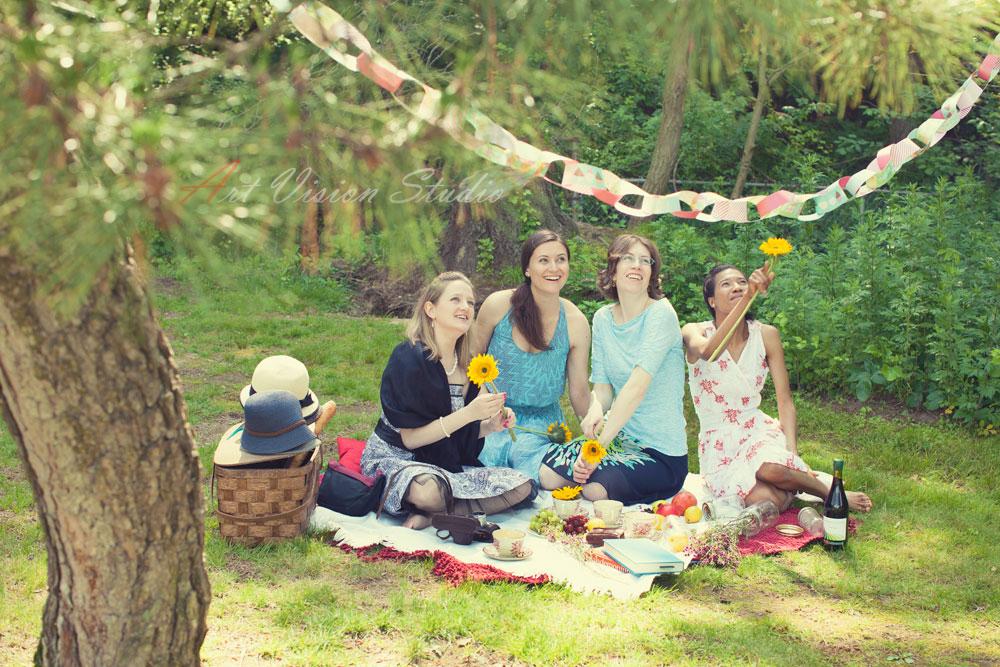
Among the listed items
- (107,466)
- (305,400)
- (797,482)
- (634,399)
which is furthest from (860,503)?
(107,466)

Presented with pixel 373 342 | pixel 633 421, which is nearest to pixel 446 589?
pixel 633 421

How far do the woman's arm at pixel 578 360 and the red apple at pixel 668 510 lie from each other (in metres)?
0.62

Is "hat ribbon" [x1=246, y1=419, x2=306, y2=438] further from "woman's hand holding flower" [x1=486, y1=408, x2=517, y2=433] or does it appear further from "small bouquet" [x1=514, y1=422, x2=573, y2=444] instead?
"small bouquet" [x1=514, y1=422, x2=573, y2=444]

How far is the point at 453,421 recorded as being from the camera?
347 cm

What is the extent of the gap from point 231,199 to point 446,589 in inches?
82.3

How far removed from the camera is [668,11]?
1.21m

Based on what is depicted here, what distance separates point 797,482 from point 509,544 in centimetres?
137

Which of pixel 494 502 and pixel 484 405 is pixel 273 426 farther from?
pixel 494 502

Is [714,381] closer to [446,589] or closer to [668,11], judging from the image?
[446,589]

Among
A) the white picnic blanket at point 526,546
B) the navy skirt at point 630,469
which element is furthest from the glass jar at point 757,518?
the white picnic blanket at point 526,546

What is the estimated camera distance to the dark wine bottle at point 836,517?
3.30 metres

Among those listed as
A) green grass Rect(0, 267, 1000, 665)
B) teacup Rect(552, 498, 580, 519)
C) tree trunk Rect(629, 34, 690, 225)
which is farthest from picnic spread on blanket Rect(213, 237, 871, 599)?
tree trunk Rect(629, 34, 690, 225)

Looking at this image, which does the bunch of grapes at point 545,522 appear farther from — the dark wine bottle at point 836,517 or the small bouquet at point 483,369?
the dark wine bottle at point 836,517

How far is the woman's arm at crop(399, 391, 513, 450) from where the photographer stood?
134 inches
